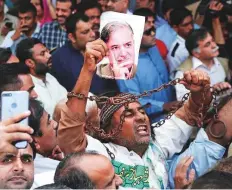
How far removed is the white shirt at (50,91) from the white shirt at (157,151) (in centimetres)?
138

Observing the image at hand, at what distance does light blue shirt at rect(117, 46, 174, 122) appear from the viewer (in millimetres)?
5875

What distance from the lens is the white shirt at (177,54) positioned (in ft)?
22.1

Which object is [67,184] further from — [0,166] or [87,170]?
[0,166]

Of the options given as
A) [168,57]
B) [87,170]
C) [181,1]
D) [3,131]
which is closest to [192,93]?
[87,170]

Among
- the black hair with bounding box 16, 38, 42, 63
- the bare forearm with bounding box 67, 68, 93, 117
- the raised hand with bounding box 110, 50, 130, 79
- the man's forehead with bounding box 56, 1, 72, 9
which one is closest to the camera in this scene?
the bare forearm with bounding box 67, 68, 93, 117

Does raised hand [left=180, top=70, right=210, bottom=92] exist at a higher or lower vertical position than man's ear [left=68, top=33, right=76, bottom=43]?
higher

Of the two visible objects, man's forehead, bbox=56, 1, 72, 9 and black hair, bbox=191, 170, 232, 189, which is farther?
man's forehead, bbox=56, 1, 72, 9

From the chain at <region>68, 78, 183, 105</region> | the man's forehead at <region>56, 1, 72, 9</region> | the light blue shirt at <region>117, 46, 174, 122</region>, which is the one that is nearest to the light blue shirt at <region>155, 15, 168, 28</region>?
the man's forehead at <region>56, 1, 72, 9</region>

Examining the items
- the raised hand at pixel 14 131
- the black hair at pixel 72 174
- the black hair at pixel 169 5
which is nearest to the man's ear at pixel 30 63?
the black hair at pixel 169 5

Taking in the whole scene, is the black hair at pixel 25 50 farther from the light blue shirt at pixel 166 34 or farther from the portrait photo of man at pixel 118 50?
the portrait photo of man at pixel 118 50

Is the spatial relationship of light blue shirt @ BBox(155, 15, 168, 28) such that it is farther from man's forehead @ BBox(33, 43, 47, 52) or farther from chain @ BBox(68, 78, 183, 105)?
chain @ BBox(68, 78, 183, 105)

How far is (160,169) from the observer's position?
4328 mm

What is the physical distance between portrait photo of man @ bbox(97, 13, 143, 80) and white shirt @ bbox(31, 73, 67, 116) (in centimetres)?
169

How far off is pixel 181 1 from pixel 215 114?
359 centimetres
